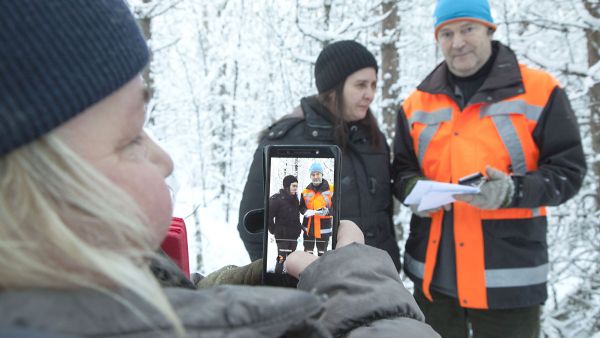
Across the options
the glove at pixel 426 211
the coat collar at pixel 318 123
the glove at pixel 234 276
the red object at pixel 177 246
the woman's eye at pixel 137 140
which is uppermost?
the woman's eye at pixel 137 140

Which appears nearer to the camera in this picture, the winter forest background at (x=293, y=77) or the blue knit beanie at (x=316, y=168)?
the blue knit beanie at (x=316, y=168)

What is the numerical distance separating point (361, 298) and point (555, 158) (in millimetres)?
1722

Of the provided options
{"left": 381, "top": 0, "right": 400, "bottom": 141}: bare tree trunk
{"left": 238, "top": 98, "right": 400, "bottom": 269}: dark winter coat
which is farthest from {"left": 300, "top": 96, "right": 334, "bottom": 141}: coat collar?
{"left": 381, "top": 0, "right": 400, "bottom": 141}: bare tree trunk

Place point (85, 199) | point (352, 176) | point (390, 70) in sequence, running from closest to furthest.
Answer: point (85, 199), point (352, 176), point (390, 70)

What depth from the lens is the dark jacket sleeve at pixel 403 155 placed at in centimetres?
251

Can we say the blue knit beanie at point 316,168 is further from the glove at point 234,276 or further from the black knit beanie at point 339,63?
the black knit beanie at point 339,63

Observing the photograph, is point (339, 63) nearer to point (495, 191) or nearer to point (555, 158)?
point (495, 191)

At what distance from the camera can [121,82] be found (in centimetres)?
62

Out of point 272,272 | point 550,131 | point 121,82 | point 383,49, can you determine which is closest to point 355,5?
point 383,49

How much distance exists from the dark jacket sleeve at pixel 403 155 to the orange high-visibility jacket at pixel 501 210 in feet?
0.76

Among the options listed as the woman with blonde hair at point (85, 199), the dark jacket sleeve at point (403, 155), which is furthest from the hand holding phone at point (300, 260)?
the dark jacket sleeve at point (403, 155)

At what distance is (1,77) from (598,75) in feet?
13.6

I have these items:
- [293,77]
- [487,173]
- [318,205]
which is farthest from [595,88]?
[293,77]

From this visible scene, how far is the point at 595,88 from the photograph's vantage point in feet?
11.9
